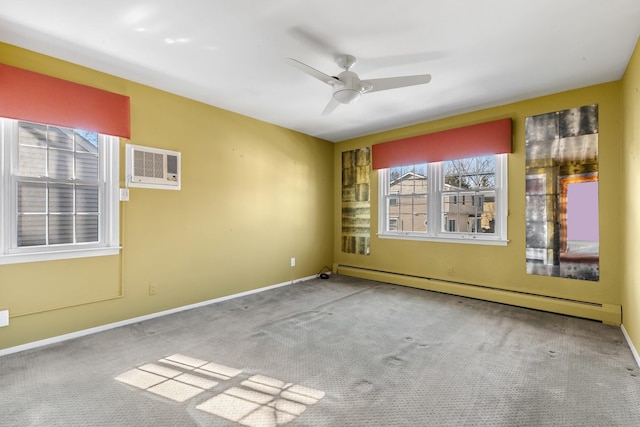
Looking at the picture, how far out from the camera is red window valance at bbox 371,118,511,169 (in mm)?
3852

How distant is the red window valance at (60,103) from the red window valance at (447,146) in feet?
11.9

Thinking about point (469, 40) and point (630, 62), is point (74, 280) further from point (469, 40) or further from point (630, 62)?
point (630, 62)

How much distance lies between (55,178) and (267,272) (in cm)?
276

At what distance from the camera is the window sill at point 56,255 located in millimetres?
2516

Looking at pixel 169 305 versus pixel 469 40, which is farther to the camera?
pixel 169 305

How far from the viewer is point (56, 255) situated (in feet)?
8.96

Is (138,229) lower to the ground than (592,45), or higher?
lower

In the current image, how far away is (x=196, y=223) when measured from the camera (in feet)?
12.3

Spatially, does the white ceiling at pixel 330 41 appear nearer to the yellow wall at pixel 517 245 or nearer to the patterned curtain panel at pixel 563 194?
the yellow wall at pixel 517 245

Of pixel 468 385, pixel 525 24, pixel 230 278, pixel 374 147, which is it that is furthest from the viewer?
pixel 374 147

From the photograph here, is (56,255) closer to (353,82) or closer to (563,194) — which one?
(353,82)

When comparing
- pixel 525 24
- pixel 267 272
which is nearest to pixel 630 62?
pixel 525 24

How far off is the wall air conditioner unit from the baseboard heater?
3.39 metres

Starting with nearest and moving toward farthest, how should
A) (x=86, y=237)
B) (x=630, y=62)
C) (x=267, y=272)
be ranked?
1. (x=630, y=62)
2. (x=86, y=237)
3. (x=267, y=272)
